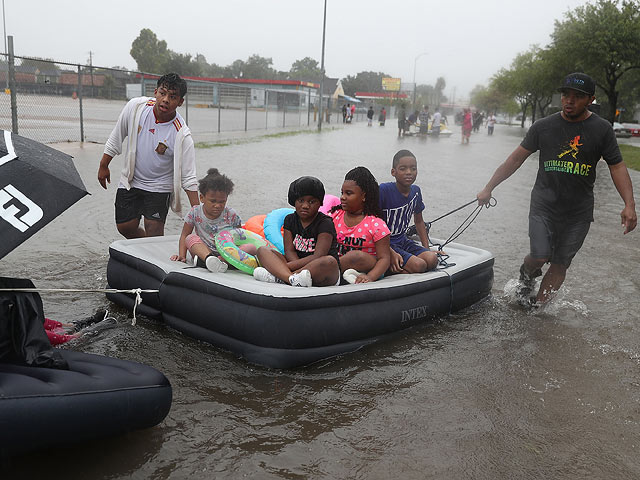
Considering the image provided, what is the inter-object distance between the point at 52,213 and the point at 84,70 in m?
14.7

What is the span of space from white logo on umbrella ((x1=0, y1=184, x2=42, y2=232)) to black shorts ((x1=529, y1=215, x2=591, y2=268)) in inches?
159

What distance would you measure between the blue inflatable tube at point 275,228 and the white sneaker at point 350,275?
68 cm

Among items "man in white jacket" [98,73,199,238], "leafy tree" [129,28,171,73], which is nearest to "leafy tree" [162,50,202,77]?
"leafy tree" [129,28,171,73]

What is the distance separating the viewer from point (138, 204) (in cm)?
541

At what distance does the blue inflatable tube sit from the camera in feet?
16.5

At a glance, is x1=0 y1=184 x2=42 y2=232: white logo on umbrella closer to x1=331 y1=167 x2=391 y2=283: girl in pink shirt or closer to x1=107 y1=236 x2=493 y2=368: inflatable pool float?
x1=107 y1=236 x2=493 y2=368: inflatable pool float

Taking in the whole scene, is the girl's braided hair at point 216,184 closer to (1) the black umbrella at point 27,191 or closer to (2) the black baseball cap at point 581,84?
(1) the black umbrella at point 27,191

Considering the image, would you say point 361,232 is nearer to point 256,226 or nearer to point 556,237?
point 256,226

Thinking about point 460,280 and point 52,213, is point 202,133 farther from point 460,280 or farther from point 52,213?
point 52,213

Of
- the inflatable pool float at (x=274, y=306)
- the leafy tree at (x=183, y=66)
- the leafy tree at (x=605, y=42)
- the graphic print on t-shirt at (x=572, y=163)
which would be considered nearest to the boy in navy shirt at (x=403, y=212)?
the inflatable pool float at (x=274, y=306)

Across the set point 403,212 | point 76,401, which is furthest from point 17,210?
point 403,212

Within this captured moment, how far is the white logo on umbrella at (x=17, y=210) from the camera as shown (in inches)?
98.5

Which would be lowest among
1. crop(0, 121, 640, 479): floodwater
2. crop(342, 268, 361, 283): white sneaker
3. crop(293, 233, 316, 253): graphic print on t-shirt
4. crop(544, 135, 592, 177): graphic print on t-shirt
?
crop(0, 121, 640, 479): floodwater

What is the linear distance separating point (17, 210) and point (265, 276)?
2.01m
